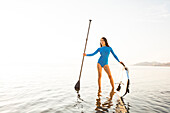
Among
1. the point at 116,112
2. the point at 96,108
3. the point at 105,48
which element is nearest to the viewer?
the point at 116,112

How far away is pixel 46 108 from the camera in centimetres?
527

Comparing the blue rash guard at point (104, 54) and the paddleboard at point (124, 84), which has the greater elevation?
the blue rash guard at point (104, 54)

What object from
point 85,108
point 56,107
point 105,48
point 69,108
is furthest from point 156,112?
point 105,48

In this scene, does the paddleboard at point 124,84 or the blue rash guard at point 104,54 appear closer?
the paddleboard at point 124,84

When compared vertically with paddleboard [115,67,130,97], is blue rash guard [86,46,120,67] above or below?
above

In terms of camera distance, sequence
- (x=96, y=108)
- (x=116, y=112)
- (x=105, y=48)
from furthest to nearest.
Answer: (x=105, y=48) < (x=96, y=108) < (x=116, y=112)

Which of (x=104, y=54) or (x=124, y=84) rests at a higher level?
(x=104, y=54)

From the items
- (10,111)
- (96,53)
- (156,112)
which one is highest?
(96,53)

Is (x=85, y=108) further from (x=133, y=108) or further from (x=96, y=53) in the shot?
(x=96, y=53)

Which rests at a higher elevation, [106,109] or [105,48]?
[105,48]

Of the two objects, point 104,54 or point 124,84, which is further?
point 104,54

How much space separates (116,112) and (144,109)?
1.14 m

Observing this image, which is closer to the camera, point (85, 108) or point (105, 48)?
point (85, 108)

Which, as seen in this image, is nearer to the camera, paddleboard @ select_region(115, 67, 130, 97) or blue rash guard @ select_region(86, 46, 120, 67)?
paddleboard @ select_region(115, 67, 130, 97)
